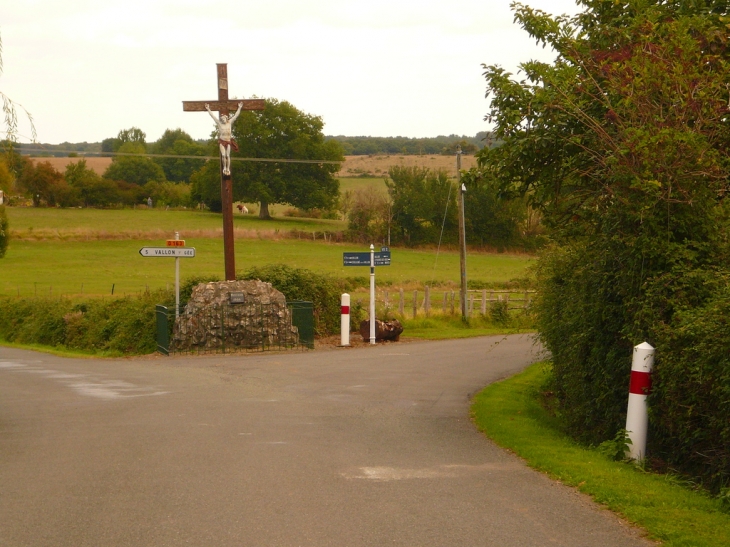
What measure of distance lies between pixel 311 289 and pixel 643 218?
18946 mm

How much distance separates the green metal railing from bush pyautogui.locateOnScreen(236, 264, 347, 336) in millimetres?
2117

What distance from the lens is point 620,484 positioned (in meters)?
7.14

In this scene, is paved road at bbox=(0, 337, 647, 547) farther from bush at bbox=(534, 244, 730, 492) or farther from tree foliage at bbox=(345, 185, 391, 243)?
tree foliage at bbox=(345, 185, 391, 243)

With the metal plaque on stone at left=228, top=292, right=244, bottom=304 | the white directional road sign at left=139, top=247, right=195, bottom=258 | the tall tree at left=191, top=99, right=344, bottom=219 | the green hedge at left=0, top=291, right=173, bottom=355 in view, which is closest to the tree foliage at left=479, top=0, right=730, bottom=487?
the metal plaque on stone at left=228, top=292, right=244, bottom=304

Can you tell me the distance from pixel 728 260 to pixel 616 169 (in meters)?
1.45

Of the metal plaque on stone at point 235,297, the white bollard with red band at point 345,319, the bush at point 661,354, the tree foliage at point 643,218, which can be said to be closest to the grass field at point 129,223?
the white bollard with red band at point 345,319

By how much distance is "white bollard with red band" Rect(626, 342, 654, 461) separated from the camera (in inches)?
323

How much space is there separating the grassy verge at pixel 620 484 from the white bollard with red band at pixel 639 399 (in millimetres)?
263

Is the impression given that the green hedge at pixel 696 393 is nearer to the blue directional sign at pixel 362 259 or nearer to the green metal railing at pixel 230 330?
the blue directional sign at pixel 362 259

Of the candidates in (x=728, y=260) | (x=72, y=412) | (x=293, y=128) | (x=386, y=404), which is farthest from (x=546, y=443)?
(x=293, y=128)

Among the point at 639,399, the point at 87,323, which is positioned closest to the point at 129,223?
the point at 87,323

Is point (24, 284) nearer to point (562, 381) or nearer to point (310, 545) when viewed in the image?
point (562, 381)

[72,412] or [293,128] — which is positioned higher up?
[293,128]

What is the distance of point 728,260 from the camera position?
8.75m
